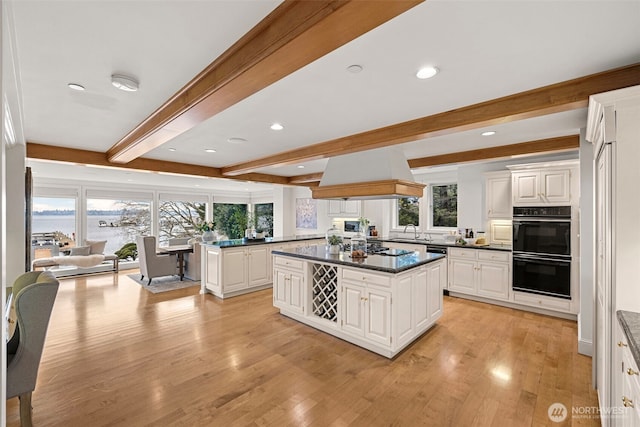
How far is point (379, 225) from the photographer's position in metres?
6.73

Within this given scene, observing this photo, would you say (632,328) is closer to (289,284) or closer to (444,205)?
(289,284)

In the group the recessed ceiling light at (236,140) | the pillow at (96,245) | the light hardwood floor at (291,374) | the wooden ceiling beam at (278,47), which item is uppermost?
the recessed ceiling light at (236,140)

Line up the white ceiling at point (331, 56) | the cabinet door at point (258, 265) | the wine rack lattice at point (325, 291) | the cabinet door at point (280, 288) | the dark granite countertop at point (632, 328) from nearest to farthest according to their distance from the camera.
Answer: the dark granite countertop at point (632, 328)
the white ceiling at point (331, 56)
the wine rack lattice at point (325, 291)
the cabinet door at point (280, 288)
the cabinet door at point (258, 265)

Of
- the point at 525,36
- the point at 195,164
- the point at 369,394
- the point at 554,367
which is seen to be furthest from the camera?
the point at 195,164

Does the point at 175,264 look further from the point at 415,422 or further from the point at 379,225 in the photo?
the point at 415,422

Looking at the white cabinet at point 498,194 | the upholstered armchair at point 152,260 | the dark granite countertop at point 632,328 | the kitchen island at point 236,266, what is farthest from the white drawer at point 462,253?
the upholstered armchair at point 152,260

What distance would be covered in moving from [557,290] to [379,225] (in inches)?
137

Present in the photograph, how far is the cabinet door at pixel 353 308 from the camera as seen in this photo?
3043 mm

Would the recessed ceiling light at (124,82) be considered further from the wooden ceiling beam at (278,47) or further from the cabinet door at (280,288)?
the cabinet door at (280,288)

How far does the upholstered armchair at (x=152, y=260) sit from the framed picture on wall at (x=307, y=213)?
12.0 ft

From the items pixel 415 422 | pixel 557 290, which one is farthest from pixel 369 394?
pixel 557 290

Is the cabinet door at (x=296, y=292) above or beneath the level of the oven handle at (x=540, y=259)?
beneath

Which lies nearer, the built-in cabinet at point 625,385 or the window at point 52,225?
the built-in cabinet at point 625,385

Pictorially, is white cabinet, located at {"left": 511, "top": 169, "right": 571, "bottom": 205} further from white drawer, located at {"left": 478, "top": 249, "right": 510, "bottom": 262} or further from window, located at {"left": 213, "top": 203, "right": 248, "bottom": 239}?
window, located at {"left": 213, "top": 203, "right": 248, "bottom": 239}
